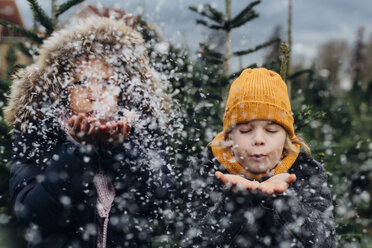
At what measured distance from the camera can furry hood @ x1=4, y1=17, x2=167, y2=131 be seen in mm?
2334

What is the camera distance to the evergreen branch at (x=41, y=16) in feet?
9.97

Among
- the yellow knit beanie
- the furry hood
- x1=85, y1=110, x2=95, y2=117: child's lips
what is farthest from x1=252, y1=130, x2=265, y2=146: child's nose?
x1=85, y1=110, x2=95, y2=117: child's lips

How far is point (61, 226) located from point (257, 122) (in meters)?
1.35

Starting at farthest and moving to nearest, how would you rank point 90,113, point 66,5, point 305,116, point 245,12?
point 245,12 < point 66,5 < point 305,116 < point 90,113

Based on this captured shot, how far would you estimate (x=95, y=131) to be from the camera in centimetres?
187

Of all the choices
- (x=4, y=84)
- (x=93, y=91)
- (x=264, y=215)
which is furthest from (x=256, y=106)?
(x=4, y=84)

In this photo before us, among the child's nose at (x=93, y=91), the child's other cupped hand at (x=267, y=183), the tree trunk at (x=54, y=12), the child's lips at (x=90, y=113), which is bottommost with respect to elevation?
the child's other cupped hand at (x=267, y=183)

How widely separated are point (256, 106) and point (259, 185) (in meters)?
0.52

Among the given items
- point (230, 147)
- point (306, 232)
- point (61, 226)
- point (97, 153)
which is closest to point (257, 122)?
point (230, 147)

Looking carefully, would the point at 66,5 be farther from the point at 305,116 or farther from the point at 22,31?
the point at 305,116

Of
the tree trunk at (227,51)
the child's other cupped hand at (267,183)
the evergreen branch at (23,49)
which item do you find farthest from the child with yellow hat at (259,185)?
the evergreen branch at (23,49)

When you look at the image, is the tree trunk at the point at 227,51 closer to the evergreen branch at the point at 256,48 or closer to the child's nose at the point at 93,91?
the evergreen branch at the point at 256,48

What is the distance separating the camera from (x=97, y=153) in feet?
6.82

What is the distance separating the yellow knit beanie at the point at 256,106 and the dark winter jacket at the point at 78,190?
1.62ft
